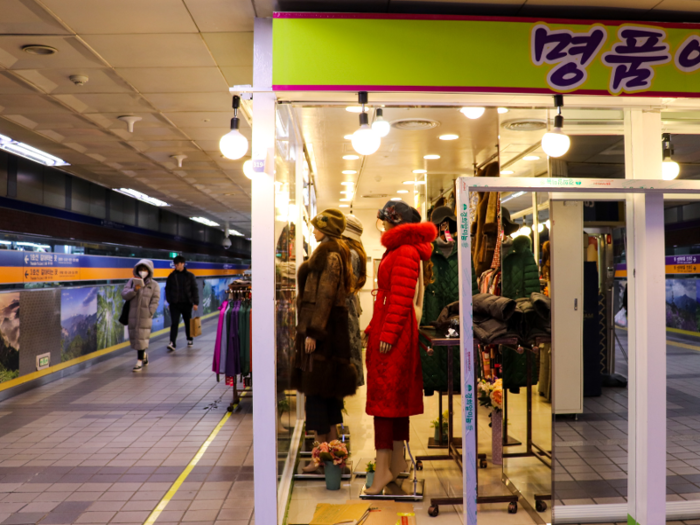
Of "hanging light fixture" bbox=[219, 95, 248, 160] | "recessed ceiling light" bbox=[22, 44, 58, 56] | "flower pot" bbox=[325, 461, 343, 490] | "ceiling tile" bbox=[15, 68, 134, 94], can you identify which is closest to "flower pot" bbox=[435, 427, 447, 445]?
"flower pot" bbox=[325, 461, 343, 490]

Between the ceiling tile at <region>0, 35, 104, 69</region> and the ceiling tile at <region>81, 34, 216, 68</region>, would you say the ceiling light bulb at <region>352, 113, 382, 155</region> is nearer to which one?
the ceiling tile at <region>81, 34, 216, 68</region>

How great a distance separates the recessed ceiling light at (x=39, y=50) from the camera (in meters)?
3.89

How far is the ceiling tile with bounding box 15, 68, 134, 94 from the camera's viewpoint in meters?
4.43

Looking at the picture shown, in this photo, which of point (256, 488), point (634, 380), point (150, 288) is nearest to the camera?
point (256, 488)

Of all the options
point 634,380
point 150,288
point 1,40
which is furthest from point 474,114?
point 150,288

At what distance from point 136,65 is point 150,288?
5158 millimetres

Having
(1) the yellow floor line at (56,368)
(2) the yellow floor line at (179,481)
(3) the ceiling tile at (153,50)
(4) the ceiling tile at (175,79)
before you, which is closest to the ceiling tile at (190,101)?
(4) the ceiling tile at (175,79)

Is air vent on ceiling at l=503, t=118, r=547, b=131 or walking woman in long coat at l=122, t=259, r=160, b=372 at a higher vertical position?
air vent on ceiling at l=503, t=118, r=547, b=131

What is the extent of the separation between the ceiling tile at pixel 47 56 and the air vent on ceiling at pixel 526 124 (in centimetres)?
296

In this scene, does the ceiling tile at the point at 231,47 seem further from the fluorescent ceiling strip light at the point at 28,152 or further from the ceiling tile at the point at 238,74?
the fluorescent ceiling strip light at the point at 28,152

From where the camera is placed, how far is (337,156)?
6668 mm

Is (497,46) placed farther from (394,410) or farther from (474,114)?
(394,410)

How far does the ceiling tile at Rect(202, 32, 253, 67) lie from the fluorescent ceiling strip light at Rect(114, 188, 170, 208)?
749cm

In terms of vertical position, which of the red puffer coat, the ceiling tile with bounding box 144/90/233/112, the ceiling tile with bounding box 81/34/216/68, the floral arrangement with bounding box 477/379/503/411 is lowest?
the floral arrangement with bounding box 477/379/503/411
